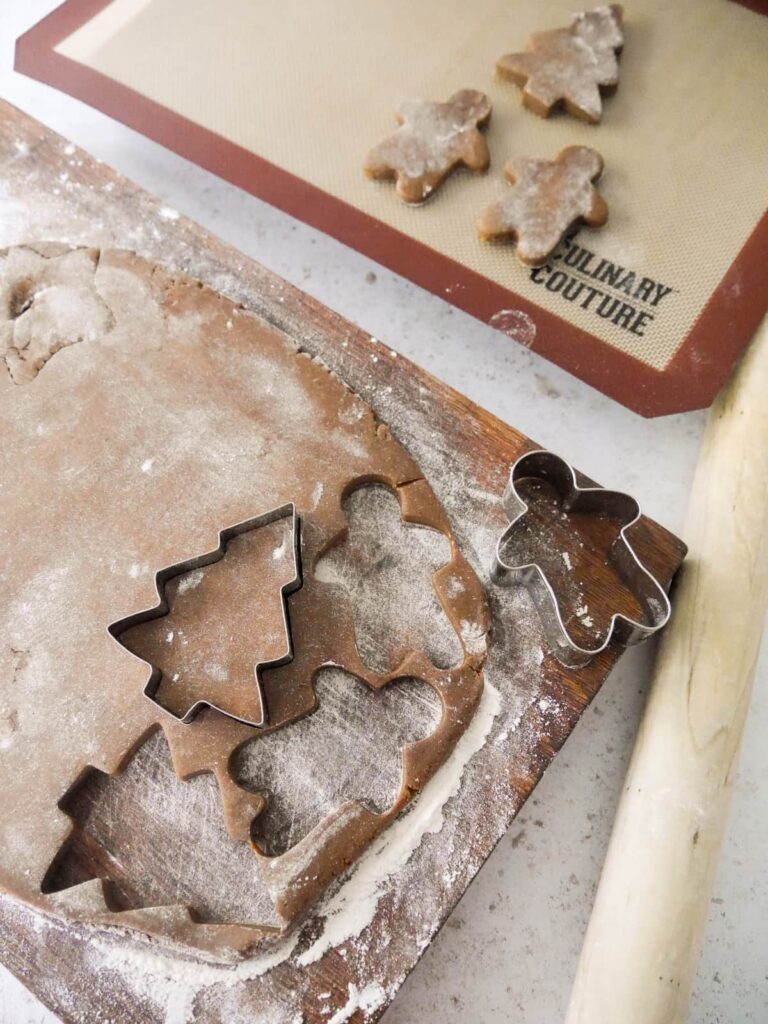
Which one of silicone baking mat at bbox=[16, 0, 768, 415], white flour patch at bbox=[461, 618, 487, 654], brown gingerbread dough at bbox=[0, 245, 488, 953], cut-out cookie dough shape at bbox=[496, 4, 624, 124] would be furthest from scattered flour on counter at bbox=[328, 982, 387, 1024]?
cut-out cookie dough shape at bbox=[496, 4, 624, 124]

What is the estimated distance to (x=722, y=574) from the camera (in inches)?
44.4

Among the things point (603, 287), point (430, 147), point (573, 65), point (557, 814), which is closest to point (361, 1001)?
point (557, 814)

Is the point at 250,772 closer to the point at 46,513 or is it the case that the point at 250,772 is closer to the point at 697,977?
the point at 46,513

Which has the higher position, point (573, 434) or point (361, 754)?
point (573, 434)

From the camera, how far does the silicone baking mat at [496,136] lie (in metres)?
1.36

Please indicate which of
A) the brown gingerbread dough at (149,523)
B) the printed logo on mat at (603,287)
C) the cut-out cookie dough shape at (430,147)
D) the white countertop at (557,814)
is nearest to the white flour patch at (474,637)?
the brown gingerbread dough at (149,523)

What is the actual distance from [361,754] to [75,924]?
43 cm

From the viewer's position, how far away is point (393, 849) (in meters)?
1.03

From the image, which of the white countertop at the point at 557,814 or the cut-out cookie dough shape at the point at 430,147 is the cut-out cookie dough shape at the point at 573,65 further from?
the white countertop at the point at 557,814

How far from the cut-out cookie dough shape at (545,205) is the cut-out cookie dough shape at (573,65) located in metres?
0.13

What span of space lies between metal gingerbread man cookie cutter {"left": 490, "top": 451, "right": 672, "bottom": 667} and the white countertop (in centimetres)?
18

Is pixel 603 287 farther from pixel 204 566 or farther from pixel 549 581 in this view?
pixel 204 566

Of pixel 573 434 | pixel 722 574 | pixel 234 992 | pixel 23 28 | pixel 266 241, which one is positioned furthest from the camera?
pixel 23 28

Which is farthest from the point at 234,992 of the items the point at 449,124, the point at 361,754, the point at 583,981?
the point at 449,124
